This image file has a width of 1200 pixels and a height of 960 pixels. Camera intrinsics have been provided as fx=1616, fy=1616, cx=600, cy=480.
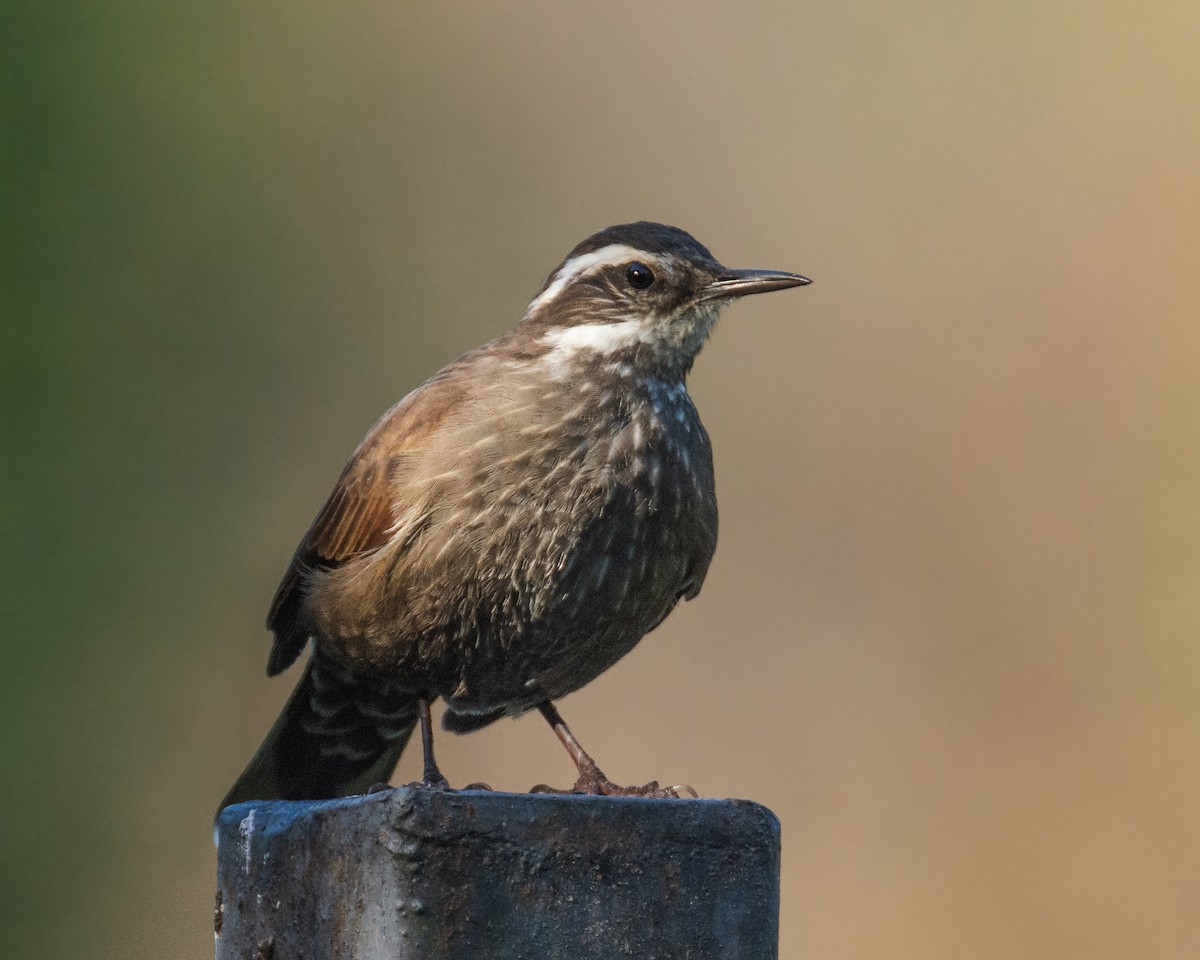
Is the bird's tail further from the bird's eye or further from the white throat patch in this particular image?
the bird's eye

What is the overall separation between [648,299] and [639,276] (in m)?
0.08

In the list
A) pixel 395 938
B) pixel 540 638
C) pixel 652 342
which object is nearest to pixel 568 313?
pixel 652 342

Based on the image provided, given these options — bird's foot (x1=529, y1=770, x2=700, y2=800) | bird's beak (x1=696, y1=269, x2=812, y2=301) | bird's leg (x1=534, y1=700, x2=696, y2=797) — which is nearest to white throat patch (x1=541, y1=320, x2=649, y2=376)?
bird's beak (x1=696, y1=269, x2=812, y2=301)

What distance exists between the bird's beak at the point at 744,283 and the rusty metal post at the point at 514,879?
2.33 m

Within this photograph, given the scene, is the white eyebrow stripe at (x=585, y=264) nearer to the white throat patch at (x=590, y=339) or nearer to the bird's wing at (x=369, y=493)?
the white throat patch at (x=590, y=339)

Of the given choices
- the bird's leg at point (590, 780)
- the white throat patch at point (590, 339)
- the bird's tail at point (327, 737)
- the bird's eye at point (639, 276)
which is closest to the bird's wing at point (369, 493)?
the bird's tail at point (327, 737)

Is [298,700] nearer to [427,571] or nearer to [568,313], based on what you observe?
[427,571]

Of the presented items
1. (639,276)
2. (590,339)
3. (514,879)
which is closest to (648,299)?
(639,276)

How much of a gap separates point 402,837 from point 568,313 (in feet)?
8.80

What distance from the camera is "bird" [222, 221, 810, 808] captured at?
461 cm

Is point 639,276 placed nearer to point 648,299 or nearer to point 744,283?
point 648,299

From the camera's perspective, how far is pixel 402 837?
281cm

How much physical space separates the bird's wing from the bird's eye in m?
0.68

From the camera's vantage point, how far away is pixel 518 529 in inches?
179
